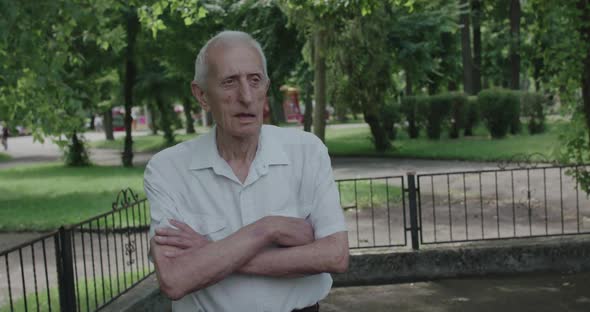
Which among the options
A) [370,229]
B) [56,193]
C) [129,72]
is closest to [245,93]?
[370,229]

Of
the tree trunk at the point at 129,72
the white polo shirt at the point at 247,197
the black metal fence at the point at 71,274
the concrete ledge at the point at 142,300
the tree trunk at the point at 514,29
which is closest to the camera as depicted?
the white polo shirt at the point at 247,197

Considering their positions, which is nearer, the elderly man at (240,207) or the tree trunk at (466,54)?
the elderly man at (240,207)

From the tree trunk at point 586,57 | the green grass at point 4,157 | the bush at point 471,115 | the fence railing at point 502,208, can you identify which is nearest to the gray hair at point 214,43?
the fence railing at point 502,208

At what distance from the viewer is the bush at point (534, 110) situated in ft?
101

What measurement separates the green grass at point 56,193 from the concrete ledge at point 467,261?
678cm

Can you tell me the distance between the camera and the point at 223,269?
107 inches

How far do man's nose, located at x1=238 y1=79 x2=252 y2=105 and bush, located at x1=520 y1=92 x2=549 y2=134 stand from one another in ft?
95.6

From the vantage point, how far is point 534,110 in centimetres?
3175

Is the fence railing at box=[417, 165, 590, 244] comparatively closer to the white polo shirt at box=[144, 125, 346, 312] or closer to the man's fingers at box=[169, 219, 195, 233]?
the white polo shirt at box=[144, 125, 346, 312]

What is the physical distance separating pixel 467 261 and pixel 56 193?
1272 cm

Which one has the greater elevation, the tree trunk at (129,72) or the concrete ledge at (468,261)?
the tree trunk at (129,72)

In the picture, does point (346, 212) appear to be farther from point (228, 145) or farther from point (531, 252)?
point (228, 145)

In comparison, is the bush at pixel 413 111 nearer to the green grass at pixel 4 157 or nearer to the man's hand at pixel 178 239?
the green grass at pixel 4 157

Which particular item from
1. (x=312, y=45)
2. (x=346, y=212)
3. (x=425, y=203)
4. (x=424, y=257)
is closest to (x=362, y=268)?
(x=424, y=257)
